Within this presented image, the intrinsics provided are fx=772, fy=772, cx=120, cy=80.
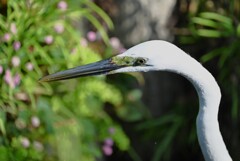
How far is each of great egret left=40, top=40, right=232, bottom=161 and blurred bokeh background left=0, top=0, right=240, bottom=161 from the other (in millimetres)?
957

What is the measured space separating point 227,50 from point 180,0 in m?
0.66

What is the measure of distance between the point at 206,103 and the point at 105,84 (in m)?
1.58

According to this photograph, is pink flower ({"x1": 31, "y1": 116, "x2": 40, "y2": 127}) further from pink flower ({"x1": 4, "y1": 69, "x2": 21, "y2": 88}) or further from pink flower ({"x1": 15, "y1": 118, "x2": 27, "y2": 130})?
pink flower ({"x1": 4, "y1": 69, "x2": 21, "y2": 88})

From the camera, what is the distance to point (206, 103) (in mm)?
3156

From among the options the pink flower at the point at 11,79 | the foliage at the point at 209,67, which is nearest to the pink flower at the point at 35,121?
the pink flower at the point at 11,79

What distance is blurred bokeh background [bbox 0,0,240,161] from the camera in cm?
415

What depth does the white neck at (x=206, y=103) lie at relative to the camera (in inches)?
120

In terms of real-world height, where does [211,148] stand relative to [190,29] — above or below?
above

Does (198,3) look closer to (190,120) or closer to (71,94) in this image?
(190,120)

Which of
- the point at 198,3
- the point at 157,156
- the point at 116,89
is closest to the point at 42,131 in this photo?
the point at 116,89

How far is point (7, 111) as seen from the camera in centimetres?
418

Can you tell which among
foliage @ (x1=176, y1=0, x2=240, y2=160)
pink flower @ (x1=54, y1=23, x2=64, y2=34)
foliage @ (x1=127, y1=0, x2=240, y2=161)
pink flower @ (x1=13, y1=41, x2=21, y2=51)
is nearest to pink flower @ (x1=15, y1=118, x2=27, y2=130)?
pink flower @ (x1=13, y1=41, x2=21, y2=51)

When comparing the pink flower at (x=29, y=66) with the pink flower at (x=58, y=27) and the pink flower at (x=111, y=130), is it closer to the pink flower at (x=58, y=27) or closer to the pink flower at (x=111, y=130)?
the pink flower at (x=58, y=27)

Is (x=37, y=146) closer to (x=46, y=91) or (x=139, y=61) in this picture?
Result: (x=46, y=91)
